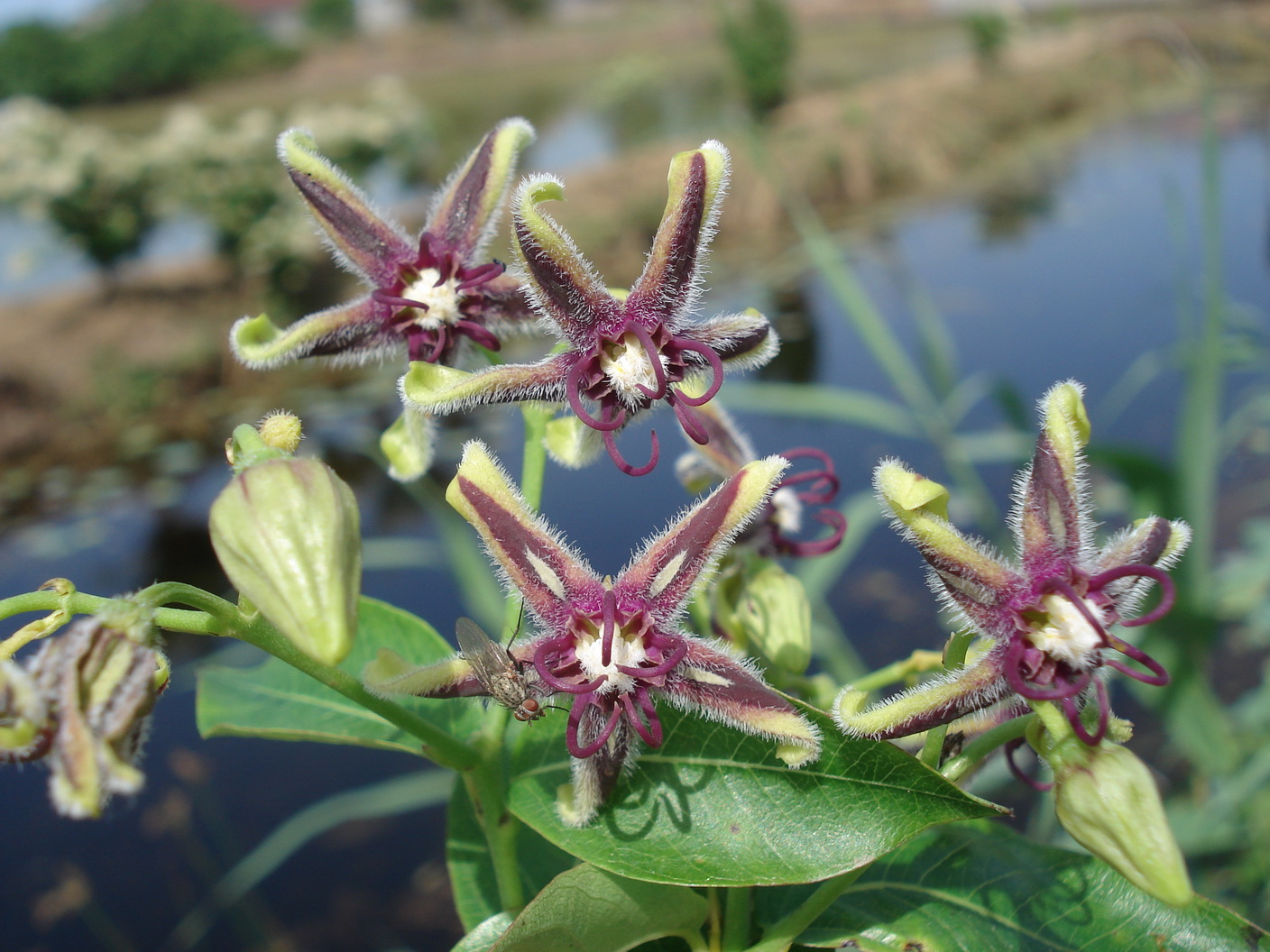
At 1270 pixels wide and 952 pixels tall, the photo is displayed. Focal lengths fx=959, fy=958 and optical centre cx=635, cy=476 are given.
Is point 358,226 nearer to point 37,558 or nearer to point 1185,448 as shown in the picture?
point 1185,448

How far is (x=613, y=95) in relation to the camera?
3105cm

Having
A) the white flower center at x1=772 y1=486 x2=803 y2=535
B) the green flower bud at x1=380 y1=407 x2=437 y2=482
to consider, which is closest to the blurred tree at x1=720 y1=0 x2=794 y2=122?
the white flower center at x1=772 y1=486 x2=803 y2=535

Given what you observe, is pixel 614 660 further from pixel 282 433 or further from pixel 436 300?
pixel 436 300

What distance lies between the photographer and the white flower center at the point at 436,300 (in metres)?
1.48

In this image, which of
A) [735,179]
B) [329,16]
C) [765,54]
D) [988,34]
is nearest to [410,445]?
[735,179]

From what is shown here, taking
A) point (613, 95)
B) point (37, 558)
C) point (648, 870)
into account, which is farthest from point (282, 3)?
point (648, 870)

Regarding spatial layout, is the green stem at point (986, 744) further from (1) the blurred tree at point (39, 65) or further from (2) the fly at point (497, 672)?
(1) the blurred tree at point (39, 65)

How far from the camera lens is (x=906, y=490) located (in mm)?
1091

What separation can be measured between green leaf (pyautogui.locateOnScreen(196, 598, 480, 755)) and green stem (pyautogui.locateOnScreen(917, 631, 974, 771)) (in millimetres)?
648

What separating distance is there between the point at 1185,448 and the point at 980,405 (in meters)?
6.30

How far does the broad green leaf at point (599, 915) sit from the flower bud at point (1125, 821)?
18.9 inches

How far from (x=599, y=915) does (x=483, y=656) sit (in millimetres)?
340

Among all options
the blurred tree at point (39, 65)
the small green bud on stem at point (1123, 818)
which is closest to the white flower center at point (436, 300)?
→ the small green bud on stem at point (1123, 818)

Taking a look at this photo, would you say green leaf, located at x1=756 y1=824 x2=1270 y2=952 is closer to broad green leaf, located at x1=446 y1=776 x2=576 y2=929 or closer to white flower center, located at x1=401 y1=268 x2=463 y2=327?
broad green leaf, located at x1=446 y1=776 x2=576 y2=929
